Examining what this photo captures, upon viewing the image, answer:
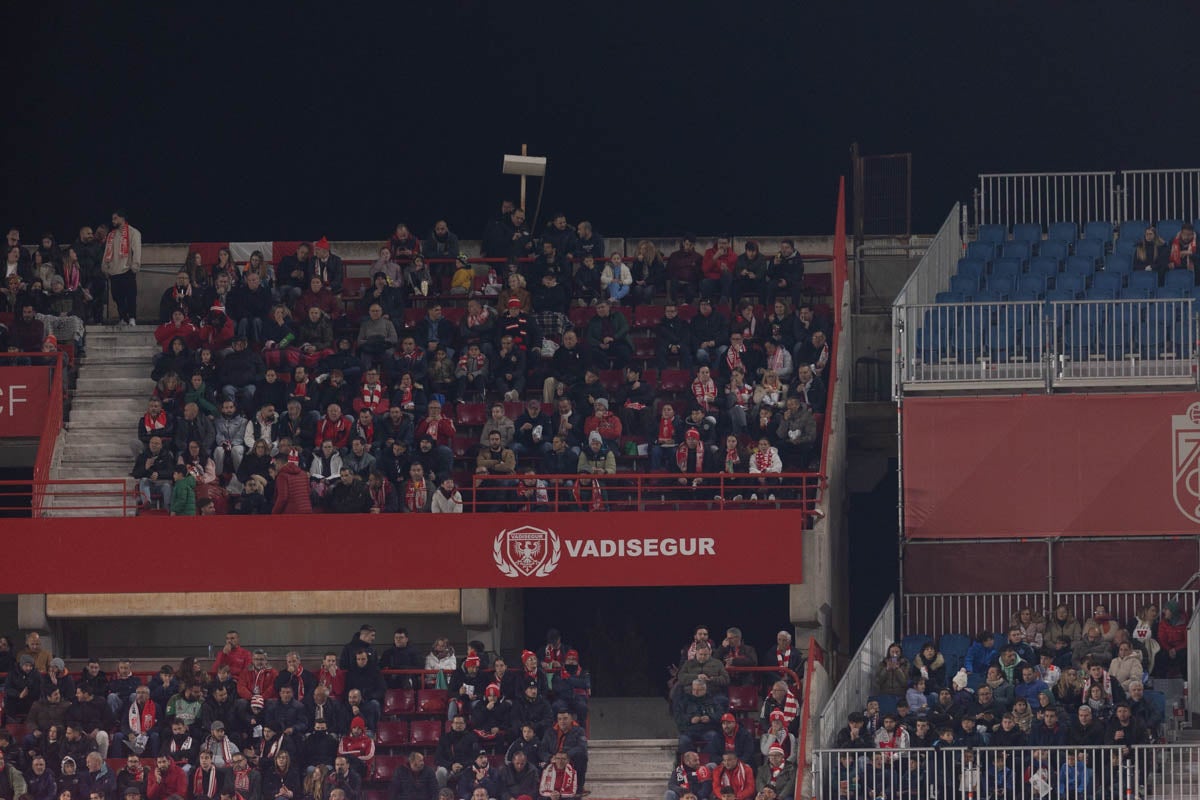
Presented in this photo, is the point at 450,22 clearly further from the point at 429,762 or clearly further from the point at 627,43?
the point at 429,762

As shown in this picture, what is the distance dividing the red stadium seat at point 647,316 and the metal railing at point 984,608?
4604 millimetres

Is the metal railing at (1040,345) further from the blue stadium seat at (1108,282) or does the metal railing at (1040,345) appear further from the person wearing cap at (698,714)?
the person wearing cap at (698,714)

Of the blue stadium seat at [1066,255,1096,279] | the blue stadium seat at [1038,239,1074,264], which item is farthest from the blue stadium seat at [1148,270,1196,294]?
the blue stadium seat at [1038,239,1074,264]

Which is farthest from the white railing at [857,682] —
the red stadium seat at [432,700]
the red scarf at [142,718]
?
the red scarf at [142,718]

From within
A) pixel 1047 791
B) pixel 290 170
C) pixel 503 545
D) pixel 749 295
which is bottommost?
pixel 1047 791

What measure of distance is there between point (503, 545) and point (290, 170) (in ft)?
29.8

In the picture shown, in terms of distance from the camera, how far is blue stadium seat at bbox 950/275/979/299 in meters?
31.2

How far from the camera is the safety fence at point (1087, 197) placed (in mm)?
33062

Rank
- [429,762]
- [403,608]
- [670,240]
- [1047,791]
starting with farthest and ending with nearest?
1. [670,240]
2. [403,608]
3. [429,762]
4. [1047,791]

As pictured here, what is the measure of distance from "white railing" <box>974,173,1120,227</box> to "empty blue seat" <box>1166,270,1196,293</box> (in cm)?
203

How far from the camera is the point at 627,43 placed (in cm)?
3553

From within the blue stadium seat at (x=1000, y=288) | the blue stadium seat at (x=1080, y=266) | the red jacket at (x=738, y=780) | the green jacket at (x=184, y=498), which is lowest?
the red jacket at (x=738, y=780)

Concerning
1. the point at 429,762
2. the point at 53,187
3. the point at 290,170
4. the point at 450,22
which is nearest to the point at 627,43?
the point at 450,22

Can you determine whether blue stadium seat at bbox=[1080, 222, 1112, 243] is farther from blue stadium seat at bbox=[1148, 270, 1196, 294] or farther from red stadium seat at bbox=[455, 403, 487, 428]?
red stadium seat at bbox=[455, 403, 487, 428]
